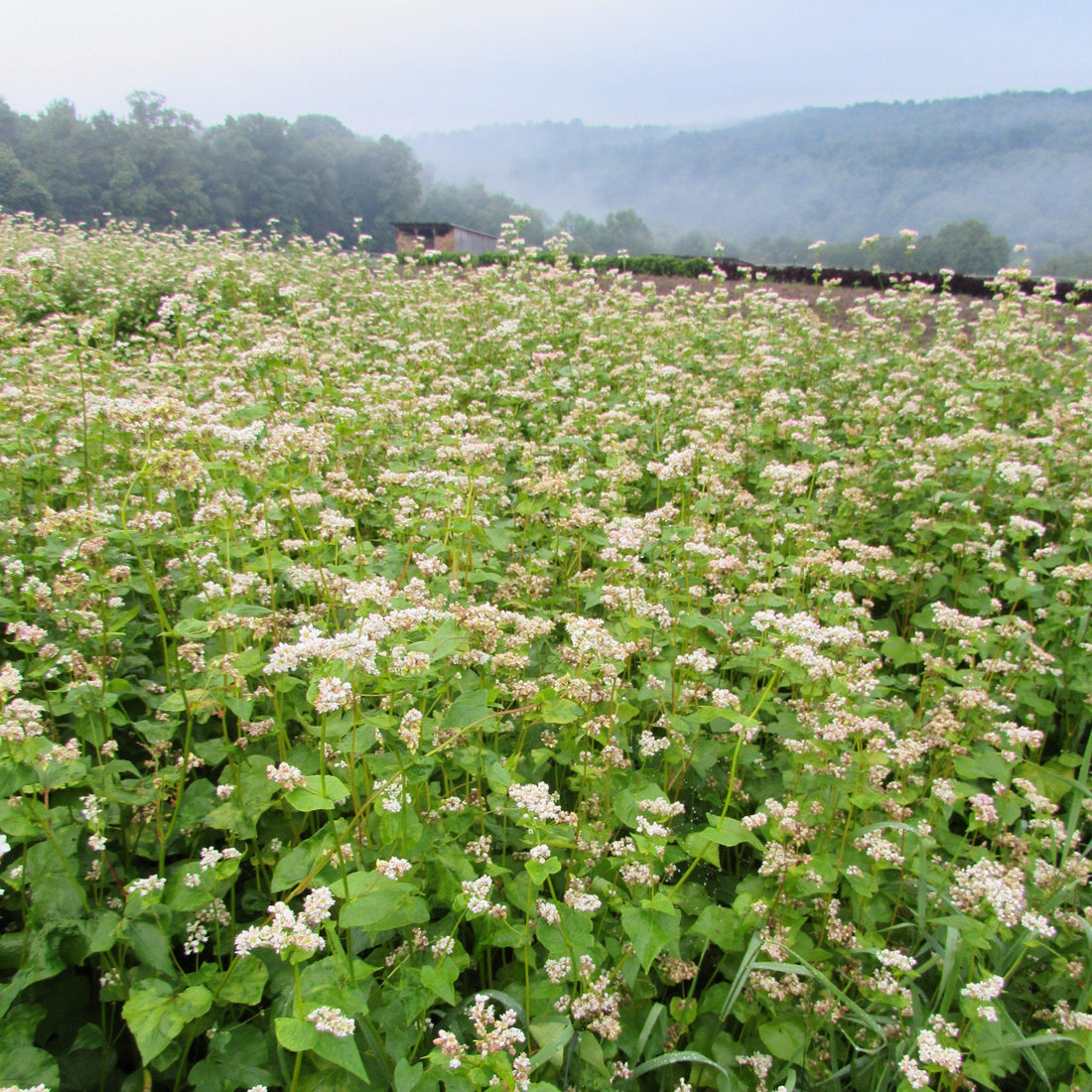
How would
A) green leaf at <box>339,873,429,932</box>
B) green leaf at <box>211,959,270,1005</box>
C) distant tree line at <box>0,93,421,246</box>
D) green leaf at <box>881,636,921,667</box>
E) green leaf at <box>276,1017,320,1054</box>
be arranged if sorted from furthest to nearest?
1. distant tree line at <box>0,93,421,246</box>
2. green leaf at <box>881,636,921,667</box>
3. green leaf at <box>211,959,270,1005</box>
4. green leaf at <box>339,873,429,932</box>
5. green leaf at <box>276,1017,320,1054</box>

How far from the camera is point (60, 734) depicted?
319 cm

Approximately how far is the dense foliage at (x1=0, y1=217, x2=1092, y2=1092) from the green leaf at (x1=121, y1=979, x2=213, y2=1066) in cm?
1

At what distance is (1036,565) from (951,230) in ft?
181

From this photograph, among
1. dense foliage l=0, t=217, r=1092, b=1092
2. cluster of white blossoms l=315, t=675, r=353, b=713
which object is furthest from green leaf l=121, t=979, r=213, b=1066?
cluster of white blossoms l=315, t=675, r=353, b=713

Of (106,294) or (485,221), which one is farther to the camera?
(485,221)

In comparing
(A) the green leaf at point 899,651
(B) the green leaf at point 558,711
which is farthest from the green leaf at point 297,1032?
(A) the green leaf at point 899,651

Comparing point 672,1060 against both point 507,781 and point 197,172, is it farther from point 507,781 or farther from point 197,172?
point 197,172

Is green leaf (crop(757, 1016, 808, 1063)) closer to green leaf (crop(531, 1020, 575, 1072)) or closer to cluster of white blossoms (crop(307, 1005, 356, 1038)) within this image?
green leaf (crop(531, 1020, 575, 1072))

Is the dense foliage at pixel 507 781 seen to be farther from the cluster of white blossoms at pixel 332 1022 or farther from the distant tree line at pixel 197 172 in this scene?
the distant tree line at pixel 197 172

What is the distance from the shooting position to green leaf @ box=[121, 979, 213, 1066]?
1911 mm

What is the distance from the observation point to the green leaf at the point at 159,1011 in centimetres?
191

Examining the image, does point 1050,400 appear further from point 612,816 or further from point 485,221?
point 485,221

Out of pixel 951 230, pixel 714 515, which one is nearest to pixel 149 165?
pixel 951 230

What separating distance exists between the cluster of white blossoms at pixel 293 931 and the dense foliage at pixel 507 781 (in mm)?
11
